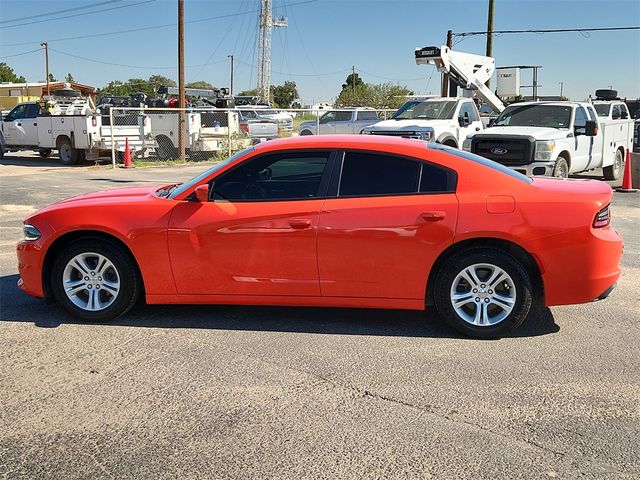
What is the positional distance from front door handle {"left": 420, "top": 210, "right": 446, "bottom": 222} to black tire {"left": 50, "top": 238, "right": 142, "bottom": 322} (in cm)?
236

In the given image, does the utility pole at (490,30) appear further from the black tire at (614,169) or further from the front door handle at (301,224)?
the front door handle at (301,224)

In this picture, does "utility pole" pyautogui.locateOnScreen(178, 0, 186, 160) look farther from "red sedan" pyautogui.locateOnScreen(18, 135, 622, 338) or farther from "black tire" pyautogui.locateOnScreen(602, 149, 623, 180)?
"red sedan" pyautogui.locateOnScreen(18, 135, 622, 338)

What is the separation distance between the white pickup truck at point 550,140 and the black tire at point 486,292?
793cm

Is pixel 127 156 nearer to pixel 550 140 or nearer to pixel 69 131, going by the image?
pixel 69 131

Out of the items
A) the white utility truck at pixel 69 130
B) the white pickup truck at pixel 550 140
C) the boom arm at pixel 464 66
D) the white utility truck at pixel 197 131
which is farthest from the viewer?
the white utility truck at pixel 197 131

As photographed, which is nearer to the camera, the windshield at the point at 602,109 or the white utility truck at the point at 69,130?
the windshield at the point at 602,109

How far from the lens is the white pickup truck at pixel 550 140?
1228 cm

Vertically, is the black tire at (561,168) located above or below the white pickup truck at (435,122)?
below

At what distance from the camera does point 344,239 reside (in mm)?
4883

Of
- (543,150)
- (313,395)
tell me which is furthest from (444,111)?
(313,395)

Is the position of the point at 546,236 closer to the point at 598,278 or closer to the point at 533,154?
the point at 598,278

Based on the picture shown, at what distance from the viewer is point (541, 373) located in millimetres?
4305

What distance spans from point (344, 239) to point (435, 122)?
11.4 metres

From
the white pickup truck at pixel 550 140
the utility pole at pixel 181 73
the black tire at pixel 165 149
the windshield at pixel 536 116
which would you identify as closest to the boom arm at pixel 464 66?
the white pickup truck at pixel 550 140
